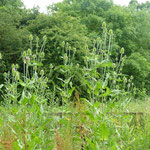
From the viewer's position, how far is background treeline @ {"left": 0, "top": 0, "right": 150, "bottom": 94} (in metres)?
12.8

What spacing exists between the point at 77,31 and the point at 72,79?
28.7ft

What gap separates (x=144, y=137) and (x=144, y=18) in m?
19.3

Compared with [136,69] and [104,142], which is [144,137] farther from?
[136,69]

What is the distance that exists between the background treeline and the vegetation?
0.16 feet

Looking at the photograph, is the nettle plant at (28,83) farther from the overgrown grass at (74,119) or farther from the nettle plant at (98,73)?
the nettle plant at (98,73)

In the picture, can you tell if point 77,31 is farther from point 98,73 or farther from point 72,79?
point 98,73

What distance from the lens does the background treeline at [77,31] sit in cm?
1283

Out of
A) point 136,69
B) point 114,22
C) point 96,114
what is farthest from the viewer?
point 114,22

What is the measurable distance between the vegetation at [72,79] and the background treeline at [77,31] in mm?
50

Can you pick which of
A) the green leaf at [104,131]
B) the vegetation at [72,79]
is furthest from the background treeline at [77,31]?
the green leaf at [104,131]

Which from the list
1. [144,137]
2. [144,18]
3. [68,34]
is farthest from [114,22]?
[144,137]

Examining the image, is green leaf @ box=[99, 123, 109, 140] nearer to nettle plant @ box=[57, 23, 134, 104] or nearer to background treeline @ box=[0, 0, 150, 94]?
nettle plant @ box=[57, 23, 134, 104]

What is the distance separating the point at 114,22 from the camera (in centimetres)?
1881

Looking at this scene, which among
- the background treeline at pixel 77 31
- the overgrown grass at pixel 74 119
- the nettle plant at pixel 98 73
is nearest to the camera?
the overgrown grass at pixel 74 119
